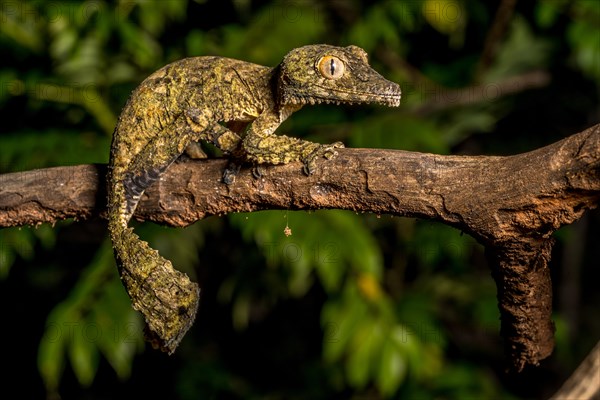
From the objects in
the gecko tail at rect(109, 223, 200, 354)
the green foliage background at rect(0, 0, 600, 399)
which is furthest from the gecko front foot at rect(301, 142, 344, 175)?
the green foliage background at rect(0, 0, 600, 399)

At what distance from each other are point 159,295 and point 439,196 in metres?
1.26

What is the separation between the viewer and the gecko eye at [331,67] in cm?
332

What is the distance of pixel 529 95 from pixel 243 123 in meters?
3.95

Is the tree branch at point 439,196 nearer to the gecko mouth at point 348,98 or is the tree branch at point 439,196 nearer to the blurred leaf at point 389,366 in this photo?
the gecko mouth at point 348,98

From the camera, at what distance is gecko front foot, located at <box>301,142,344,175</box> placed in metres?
3.07

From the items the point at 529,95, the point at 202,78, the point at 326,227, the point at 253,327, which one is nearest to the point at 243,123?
the point at 202,78

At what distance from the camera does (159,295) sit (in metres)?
2.99

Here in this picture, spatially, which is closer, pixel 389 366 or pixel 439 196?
pixel 439 196

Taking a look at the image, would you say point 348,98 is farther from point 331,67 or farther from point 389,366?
point 389,366

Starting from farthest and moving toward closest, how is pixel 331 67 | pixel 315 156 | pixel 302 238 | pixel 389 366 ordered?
1. pixel 389 366
2. pixel 302 238
3. pixel 331 67
4. pixel 315 156

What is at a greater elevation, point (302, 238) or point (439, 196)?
point (439, 196)

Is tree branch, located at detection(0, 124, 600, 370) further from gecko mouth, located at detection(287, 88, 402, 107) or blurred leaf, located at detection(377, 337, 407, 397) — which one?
blurred leaf, located at detection(377, 337, 407, 397)

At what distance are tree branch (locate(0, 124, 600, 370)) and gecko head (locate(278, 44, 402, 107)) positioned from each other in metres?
0.37

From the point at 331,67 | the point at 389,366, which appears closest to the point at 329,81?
the point at 331,67
